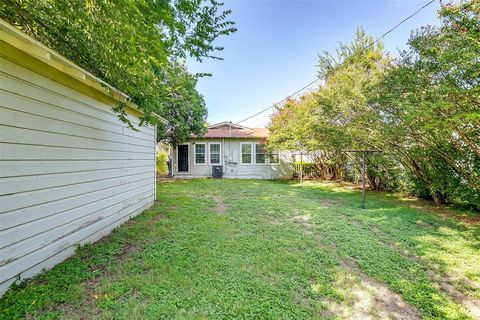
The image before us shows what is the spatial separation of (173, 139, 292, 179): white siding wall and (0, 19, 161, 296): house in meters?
8.95

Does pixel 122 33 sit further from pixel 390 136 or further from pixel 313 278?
pixel 390 136

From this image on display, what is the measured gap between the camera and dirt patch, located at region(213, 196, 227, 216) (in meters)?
5.54

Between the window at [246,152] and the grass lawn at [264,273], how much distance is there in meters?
8.61

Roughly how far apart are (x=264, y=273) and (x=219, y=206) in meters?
3.57

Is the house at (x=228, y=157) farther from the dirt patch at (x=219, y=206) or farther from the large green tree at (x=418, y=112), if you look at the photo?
the dirt patch at (x=219, y=206)

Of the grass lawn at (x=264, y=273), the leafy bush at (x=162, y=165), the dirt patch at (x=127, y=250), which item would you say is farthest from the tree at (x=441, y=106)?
the leafy bush at (x=162, y=165)

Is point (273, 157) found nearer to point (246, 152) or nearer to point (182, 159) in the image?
point (246, 152)

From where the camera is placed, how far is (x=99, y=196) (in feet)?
12.2

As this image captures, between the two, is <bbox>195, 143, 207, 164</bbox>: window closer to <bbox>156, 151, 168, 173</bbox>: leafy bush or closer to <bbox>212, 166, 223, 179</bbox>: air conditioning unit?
<bbox>212, 166, 223, 179</bbox>: air conditioning unit

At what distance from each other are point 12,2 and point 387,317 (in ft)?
16.8

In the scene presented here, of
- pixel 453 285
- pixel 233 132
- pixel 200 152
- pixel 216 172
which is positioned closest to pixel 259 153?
pixel 233 132

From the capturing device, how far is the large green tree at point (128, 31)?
217 cm

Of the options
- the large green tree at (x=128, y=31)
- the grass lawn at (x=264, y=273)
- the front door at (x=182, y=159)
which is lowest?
the grass lawn at (x=264, y=273)

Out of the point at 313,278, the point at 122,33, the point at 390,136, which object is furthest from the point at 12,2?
the point at 390,136
